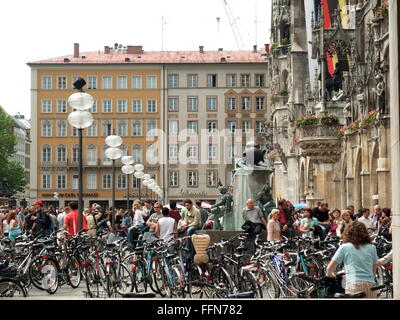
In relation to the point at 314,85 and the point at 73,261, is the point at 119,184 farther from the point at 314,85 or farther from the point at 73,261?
the point at 73,261

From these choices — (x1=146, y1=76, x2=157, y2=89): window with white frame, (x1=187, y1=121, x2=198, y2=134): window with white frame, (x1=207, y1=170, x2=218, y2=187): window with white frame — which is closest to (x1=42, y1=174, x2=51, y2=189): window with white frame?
(x1=146, y1=76, x2=157, y2=89): window with white frame

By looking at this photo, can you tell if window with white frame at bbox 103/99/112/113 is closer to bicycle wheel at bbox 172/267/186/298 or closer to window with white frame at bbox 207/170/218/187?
window with white frame at bbox 207/170/218/187

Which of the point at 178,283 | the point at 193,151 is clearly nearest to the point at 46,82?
the point at 193,151

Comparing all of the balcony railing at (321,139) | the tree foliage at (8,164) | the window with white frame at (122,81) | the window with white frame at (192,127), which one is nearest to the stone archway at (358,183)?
the balcony railing at (321,139)

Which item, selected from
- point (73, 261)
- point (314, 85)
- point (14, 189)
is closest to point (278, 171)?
point (314, 85)

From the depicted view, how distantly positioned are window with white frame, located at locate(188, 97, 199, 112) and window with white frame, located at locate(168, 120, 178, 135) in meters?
2.42

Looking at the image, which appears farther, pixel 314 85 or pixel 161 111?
pixel 161 111

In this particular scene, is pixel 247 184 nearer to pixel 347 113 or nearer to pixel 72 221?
pixel 72 221

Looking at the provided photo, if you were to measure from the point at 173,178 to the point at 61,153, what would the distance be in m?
13.5

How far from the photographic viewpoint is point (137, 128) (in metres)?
102

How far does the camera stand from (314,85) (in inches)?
2082

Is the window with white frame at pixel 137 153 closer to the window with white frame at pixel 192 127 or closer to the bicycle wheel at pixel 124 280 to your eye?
the window with white frame at pixel 192 127
